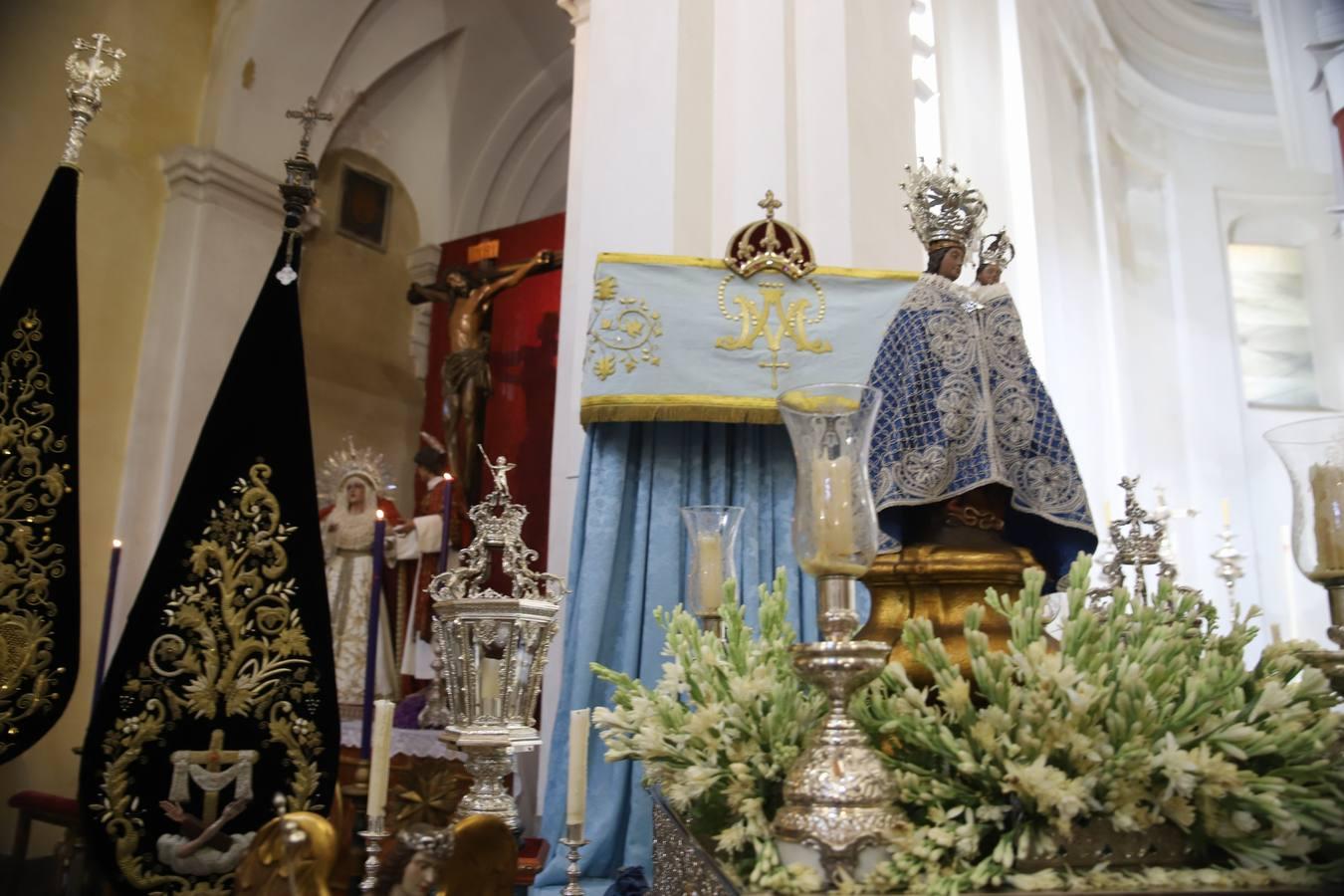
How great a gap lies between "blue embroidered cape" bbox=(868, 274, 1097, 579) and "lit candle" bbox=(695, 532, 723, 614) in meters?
0.40

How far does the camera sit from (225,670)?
2432mm

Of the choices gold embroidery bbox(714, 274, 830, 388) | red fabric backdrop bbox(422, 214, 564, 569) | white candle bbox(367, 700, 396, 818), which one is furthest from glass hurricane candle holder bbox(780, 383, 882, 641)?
red fabric backdrop bbox(422, 214, 564, 569)

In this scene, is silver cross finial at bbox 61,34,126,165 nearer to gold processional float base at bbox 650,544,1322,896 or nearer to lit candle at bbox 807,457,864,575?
gold processional float base at bbox 650,544,1322,896

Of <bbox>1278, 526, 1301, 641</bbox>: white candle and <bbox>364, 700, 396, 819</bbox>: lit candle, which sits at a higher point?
<bbox>1278, 526, 1301, 641</bbox>: white candle

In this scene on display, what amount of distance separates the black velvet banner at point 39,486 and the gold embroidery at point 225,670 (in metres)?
0.47

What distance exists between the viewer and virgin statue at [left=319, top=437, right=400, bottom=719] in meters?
4.30

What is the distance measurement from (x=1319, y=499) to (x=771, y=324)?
149cm

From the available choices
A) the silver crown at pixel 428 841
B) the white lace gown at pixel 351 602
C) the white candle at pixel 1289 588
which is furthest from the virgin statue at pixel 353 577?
the white candle at pixel 1289 588

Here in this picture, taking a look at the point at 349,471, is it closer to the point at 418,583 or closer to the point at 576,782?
the point at 418,583

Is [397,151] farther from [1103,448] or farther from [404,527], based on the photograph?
[1103,448]

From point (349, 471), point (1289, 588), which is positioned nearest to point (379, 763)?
point (349, 471)

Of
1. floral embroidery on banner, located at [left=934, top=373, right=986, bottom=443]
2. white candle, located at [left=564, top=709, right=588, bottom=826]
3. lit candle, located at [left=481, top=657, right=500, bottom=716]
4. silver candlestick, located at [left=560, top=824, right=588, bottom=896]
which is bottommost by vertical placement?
silver candlestick, located at [left=560, top=824, right=588, bottom=896]

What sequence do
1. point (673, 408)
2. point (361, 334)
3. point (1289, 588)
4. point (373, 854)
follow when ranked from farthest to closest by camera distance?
1. point (1289, 588)
2. point (361, 334)
3. point (673, 408)
4. point (373, 854)

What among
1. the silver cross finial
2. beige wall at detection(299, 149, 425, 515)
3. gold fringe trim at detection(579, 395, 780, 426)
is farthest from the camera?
beige wall at detection(299, 149, 425, 515)
